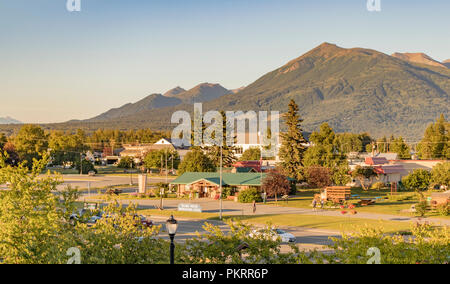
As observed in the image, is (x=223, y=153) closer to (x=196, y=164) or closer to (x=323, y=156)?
(x=196, y=164)

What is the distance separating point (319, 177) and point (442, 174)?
18.5m

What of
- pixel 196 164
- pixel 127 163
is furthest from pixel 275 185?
pixel 127 163

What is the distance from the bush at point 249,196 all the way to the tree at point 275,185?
54.5 inches

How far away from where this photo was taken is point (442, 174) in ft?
250

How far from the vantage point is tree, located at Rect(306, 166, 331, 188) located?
7900 cm

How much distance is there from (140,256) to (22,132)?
128m

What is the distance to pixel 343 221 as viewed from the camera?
4894 centimetres

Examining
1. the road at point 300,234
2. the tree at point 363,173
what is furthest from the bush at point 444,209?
the tree at point 363,173

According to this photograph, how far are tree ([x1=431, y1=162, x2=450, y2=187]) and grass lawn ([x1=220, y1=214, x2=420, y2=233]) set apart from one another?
3217cm

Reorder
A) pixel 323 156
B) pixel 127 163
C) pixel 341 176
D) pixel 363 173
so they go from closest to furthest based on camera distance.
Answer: pixel 341 176, pixel 363 173, pixel 323 156, pixel 127 163

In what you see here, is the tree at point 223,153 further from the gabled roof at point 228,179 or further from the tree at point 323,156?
the gabled roof at point 228,179

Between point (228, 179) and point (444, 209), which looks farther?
point (228, 179)
